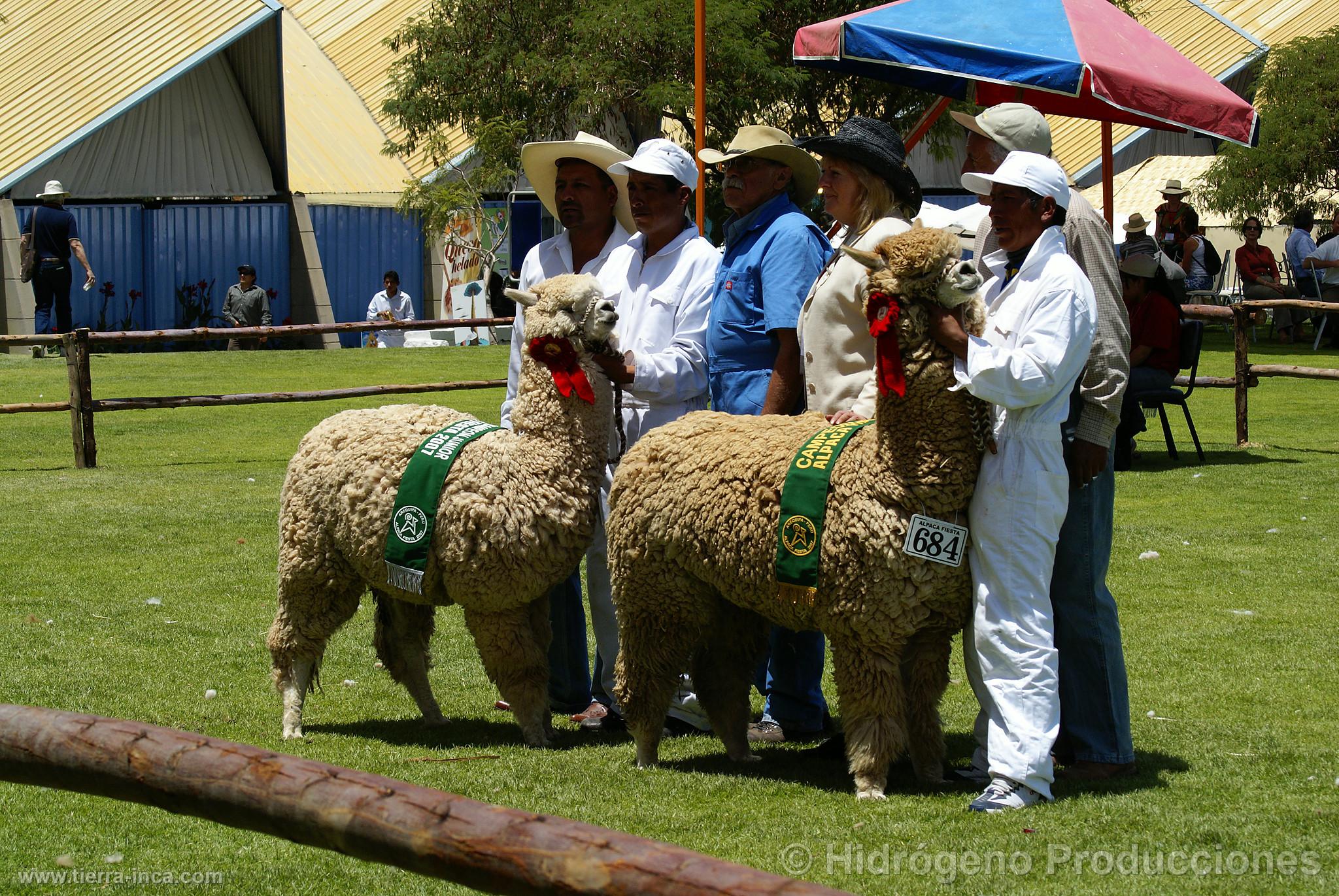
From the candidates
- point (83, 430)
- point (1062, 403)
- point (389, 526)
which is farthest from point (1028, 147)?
point (83, 430)

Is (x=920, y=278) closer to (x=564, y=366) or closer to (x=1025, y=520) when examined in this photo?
(x=1025, y=520)

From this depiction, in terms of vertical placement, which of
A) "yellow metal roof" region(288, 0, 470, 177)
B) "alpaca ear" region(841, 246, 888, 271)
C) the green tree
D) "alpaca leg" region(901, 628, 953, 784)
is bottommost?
"alpaca leg" region(901, 628, 953, 784)

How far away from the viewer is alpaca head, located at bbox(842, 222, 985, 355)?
4352 mm

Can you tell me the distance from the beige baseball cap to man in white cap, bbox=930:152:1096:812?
465 mm

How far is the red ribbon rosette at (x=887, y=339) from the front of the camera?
4.39m

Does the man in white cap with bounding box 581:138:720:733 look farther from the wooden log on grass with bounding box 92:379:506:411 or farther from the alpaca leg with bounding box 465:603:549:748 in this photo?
the wooden log on grass with bounding box 92:379:506:411

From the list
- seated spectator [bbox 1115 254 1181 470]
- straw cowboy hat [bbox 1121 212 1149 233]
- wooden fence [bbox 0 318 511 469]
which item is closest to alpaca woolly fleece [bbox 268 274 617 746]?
seated spectator [bbox 1115 254 1181 470]

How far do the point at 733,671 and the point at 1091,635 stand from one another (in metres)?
1.28

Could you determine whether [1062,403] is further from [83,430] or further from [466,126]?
[466,126]

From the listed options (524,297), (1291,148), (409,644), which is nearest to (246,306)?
(1291,148)

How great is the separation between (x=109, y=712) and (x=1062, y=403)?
12.7ft

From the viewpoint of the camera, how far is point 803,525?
4.59 meters

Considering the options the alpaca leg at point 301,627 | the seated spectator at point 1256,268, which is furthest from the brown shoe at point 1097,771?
the seated spectator at point 1256,268

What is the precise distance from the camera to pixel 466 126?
25109 mm
